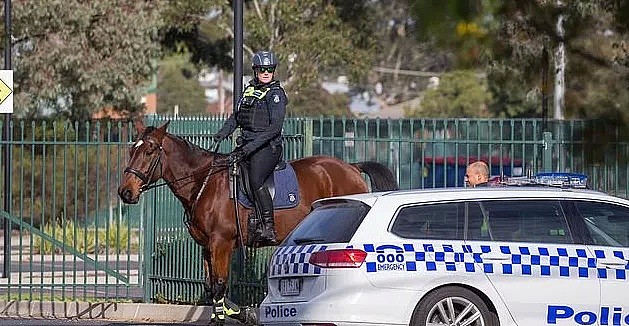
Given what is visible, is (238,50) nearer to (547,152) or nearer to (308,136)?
(308,136)

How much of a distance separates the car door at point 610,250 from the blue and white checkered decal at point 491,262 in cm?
1

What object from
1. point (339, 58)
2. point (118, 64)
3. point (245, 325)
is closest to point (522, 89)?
point (245, 325)

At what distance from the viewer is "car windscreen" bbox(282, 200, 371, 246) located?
10.5 metres

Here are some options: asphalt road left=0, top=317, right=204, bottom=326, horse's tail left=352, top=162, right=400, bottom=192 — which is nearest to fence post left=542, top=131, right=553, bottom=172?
horse's tail left=352, top=162, right=400, bottom=192

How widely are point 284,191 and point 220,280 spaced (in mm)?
1035

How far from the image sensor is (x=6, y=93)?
16.8 meters

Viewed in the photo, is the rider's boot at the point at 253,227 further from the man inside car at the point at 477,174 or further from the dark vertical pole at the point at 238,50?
the man inside car at the point at 477,174

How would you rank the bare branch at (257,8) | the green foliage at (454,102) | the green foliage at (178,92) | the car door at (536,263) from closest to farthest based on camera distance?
1. the car door at (536,263)
2. the bare branch at (257,8)
3. the green foliage at (454,102)
4. the green foliage at (178,92)

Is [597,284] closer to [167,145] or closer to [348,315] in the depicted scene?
[348,315]

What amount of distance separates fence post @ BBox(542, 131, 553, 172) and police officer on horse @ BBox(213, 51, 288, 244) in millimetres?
2560

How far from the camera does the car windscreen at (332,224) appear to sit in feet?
34.5

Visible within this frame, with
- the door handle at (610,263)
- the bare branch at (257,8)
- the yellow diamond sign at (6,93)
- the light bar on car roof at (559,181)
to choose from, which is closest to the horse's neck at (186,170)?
the light bar on car roof at (559,181)

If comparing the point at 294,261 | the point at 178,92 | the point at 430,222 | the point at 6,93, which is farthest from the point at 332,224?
the point at 178,92

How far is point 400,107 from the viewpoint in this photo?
302 feet
